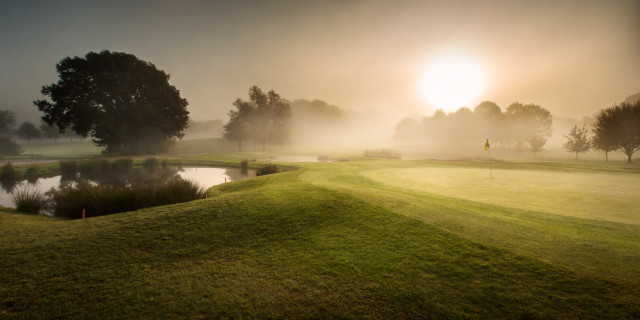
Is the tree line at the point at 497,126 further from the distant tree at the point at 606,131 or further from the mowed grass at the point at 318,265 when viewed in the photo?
the mowed grass at the point at 318,265

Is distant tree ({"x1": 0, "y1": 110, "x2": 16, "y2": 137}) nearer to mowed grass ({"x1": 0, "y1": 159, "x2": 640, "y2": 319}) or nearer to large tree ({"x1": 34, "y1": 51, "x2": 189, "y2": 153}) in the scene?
large tree ({"x1": 34, "y1": 51, "x2": 189, "y2": 153})

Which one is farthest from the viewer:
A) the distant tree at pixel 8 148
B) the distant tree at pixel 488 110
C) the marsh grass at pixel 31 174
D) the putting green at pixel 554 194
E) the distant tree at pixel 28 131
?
the distant tree at pixel 28 131

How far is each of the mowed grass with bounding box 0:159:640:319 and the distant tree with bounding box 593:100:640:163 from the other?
53894 millimetres

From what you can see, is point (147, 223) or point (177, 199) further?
point (177, 199)

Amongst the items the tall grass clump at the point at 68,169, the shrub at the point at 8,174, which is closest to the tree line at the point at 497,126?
the tall grass clump at the point at 68,169

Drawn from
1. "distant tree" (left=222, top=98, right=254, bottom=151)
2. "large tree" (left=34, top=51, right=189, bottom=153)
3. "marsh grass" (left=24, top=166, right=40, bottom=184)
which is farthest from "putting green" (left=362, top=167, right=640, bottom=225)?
"distant tree" (left=222, top=98, right=254, bottom=151)

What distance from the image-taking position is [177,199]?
1230cm

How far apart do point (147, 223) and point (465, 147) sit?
314ft

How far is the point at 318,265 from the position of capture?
5.26m

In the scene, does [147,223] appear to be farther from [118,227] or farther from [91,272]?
[91,272]

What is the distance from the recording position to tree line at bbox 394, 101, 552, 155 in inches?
2837

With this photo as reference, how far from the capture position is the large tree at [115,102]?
4469cm

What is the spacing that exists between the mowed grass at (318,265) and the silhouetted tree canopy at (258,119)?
64162 millimetres

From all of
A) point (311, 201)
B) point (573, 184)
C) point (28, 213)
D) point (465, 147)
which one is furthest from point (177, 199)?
point (465, 147)
